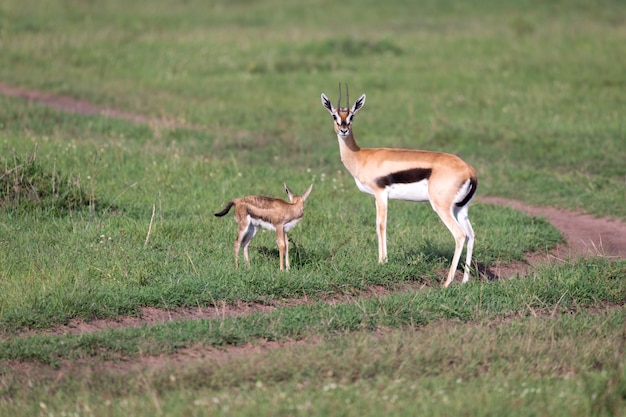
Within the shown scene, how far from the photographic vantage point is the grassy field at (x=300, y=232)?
226 inches

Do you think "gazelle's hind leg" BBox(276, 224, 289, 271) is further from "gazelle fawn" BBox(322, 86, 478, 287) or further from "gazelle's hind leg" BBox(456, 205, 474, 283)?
"gazelle's hind leg" BBox(456, 205, 474, 283)

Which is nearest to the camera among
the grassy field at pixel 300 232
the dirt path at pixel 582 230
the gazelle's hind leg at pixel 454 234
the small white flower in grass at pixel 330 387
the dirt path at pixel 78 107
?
the small white flower in grass at pixel 330 387

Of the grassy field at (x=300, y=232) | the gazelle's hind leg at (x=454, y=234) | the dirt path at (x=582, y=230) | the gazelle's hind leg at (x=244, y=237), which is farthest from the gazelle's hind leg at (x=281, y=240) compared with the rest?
the dirt path at (x=582, y=230)

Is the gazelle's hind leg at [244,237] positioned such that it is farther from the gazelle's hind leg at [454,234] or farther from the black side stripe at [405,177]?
the gazelle's hind leg at [454,234]

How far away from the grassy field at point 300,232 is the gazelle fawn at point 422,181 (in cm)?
43

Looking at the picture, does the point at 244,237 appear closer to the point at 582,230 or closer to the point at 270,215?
the point at 270,215

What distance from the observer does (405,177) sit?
317 inches

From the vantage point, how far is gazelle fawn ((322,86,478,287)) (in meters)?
7.88

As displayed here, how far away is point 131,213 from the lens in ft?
31.8

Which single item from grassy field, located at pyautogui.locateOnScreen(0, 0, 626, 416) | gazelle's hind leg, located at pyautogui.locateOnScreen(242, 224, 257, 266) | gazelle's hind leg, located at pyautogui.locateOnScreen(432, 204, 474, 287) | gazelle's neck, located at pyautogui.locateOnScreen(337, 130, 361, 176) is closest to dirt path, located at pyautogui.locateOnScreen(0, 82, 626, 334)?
grassy field, located at pyautogui.locateOnScreen(0, 0, 626, 416)

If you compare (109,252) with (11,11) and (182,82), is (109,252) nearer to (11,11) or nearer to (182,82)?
(182,82)

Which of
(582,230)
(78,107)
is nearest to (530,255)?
(582,230)

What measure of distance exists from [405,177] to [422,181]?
0.52 feet

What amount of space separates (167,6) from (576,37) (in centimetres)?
1224
